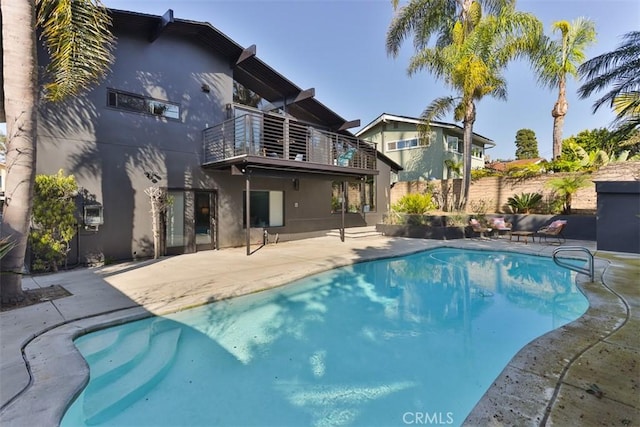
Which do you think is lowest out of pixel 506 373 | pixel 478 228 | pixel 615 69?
pixel 506 373

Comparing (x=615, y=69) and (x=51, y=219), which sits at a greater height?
(x=615, y=69)

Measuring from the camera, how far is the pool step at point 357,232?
14828mm

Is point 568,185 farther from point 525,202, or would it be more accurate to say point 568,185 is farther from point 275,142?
point 275,142

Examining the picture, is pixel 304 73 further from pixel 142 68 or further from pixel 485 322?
pixel 485 322

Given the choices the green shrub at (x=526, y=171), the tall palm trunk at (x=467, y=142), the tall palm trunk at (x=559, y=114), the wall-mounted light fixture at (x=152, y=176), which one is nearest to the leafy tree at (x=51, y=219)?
the wall-mounted light fixture at (x=152, y=176)

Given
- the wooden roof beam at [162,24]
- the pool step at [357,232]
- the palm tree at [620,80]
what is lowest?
the pool step at [357,232]

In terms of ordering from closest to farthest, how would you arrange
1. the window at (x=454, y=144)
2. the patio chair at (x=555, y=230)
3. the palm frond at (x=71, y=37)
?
the palm frond at (x=71, y=37) < the patio chair at (x=555, y=230) < the window at (x=454, y=144)

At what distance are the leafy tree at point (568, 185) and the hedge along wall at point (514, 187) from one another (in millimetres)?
366

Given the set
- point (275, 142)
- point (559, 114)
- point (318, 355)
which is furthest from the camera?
point (559, 114)

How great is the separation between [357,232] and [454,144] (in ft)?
38.5

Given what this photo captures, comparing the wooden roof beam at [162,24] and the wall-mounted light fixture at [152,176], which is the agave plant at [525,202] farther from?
the wooden roof beam at [162,24]

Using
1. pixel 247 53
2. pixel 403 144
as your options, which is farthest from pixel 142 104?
pixel 403 144

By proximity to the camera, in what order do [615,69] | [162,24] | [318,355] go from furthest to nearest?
[615,69] < [162,24] < [318,355]

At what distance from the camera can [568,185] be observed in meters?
13.5
